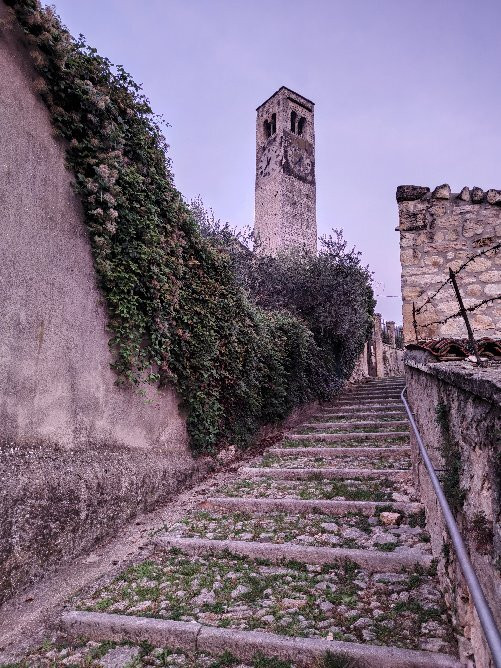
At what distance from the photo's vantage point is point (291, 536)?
3.59m

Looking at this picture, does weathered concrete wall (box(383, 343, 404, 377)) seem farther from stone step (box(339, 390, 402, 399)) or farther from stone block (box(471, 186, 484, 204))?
stone block (box(471, 186, 484, 204))

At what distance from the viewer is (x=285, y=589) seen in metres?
2.89

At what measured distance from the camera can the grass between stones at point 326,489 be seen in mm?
4227

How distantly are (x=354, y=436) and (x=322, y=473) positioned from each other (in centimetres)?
159

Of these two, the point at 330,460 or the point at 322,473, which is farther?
the point at 330,460

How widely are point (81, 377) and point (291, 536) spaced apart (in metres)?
2.24

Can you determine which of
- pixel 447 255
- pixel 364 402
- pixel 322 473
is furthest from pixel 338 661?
pixel 364 402

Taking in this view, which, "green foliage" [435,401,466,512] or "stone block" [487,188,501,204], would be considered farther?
"stone block" [487,188,501,204]

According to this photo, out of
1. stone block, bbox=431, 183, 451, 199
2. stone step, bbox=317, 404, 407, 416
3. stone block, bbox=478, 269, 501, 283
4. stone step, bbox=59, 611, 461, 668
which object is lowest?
stone step, bbox=59, 611, 461, 668

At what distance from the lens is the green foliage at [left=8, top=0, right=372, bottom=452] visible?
404cm

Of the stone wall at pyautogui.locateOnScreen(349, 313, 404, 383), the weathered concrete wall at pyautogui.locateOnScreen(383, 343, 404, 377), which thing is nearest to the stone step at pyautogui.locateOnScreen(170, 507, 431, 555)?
the stone wall at pyautogui.locateOnScreen(349, 313, 404, 383)

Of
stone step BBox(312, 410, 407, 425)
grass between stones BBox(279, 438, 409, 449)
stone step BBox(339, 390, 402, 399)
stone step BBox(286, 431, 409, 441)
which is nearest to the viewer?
grass between stones BBox(279, 438, 409, 449)

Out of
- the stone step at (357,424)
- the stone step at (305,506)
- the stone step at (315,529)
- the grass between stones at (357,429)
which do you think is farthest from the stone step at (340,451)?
the stone step at (315,529)

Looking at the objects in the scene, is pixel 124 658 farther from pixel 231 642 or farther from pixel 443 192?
pixel 443 192
